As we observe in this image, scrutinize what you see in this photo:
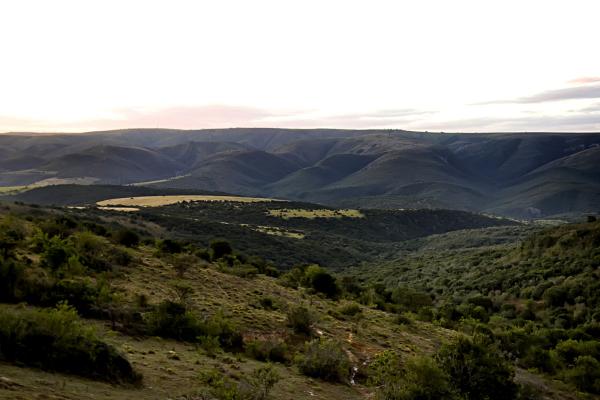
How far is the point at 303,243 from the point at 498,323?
6774cm

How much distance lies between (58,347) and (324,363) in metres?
10.8

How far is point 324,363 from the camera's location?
70.1 ft

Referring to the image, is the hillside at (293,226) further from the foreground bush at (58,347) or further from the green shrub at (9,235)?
the foreground bush at (58,347)

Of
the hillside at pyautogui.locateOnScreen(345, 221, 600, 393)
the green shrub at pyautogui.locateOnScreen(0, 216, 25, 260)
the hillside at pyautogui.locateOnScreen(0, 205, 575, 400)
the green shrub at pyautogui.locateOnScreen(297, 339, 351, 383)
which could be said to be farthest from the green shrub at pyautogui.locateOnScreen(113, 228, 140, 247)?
the hillside at pyautogui.locateOnScreen(345, 221, 600, 393)

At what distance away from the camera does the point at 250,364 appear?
2067cm

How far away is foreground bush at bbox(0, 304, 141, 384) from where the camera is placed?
14195 mm

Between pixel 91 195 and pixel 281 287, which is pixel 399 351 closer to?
pixel 281 287

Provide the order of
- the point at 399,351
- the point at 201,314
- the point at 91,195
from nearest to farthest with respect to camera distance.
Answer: the point at 201,314 < the point at 399,351 < the point at 91,195

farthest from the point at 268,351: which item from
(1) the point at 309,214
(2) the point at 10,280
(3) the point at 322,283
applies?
(1) the point at 309,214

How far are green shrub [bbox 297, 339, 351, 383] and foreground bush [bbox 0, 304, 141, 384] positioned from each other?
8158 millimetres

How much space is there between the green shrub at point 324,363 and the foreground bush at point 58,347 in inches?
321

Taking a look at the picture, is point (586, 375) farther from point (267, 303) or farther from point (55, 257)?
point (55, 257)

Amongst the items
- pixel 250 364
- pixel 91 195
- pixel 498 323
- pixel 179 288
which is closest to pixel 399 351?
pixel 250 364

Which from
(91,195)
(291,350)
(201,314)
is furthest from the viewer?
(91,195)
